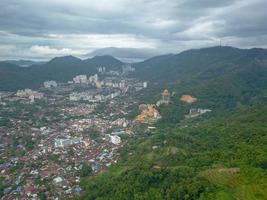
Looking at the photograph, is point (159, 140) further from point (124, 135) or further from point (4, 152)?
point (4, 152)

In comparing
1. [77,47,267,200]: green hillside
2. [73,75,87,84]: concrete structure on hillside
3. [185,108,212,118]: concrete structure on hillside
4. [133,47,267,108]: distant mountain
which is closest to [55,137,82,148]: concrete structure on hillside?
[77,47,267,200]: green hillside

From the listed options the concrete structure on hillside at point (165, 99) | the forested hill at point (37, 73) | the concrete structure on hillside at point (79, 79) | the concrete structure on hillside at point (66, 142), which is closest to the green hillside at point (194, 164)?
the concrete structure on hillside at point (66, 142)

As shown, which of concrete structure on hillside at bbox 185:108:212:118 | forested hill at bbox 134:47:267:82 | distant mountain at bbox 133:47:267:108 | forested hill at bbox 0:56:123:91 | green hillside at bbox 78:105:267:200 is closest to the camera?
green hillside at bbox 78:105:267:200

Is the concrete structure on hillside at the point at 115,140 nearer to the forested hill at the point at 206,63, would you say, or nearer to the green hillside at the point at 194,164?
the green hillside at the point at 194,164

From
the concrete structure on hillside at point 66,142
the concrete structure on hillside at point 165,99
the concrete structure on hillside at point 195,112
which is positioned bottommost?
the concrete structure on hillside at point 66,142

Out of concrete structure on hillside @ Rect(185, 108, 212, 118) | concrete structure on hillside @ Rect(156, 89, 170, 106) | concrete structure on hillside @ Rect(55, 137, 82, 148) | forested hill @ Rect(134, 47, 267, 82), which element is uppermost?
forested hill @ Rect(134, 47, 267, 82)

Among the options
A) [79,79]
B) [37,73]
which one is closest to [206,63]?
[79,79]

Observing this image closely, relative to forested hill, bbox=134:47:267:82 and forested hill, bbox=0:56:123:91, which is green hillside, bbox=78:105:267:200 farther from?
forested hill, bbox=0:56:123:91

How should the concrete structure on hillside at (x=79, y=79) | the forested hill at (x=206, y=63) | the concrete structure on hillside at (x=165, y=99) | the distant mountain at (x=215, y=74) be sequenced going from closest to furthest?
the concrete structure on hillside at (x=165, y=99) < the distant mountain at (x=215, y=74) < the forested hill at (x=206, y=63) < the concrete structure on hillside at (x=79, y=79)

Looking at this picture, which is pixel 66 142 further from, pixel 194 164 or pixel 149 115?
pixel 149 115

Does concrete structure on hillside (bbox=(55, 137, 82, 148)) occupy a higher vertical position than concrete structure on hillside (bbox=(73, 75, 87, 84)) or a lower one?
lower

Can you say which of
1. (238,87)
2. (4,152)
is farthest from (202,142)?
(238,87)
